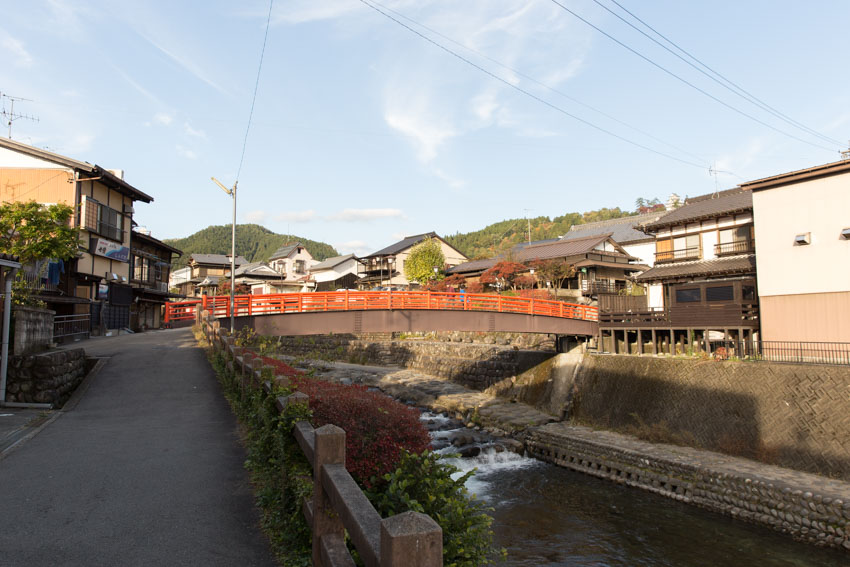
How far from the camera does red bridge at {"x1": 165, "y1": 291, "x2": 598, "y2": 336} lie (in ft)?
68.0

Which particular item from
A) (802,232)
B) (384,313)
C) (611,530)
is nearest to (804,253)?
(802,232)

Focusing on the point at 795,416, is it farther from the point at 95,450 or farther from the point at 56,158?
the point at 56,158

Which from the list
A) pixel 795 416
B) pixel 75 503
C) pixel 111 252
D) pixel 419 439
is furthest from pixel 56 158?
pixel 795 416

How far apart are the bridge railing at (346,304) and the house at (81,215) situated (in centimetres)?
715

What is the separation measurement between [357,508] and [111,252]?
3271 cm

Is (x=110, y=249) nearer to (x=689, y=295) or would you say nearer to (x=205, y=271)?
(x=689, y=295)

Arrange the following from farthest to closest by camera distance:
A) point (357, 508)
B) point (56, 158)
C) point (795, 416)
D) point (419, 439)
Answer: point (56, 158) → point (795, 416) → point (419, 439) → point (357, 508)

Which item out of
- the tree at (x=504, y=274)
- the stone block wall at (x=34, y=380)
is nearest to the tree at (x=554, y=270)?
the tree at (x=504, y=274)

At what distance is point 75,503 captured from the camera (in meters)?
6.49

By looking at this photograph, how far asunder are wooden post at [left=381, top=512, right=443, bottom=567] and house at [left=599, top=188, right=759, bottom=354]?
2455 centimetres

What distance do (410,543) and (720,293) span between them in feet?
91.2

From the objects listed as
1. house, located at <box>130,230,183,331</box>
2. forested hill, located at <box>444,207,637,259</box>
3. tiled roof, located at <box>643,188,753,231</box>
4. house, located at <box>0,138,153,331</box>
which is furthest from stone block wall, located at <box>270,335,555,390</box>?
forested hill, located at <box>444,207,637,259</box>

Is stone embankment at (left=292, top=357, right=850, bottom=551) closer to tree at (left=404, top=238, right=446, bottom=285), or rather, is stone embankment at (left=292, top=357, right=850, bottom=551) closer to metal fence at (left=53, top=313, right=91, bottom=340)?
metal fence at (left=53, top=313, right=91, bottom=340)

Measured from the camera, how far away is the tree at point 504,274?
42.7 metres
